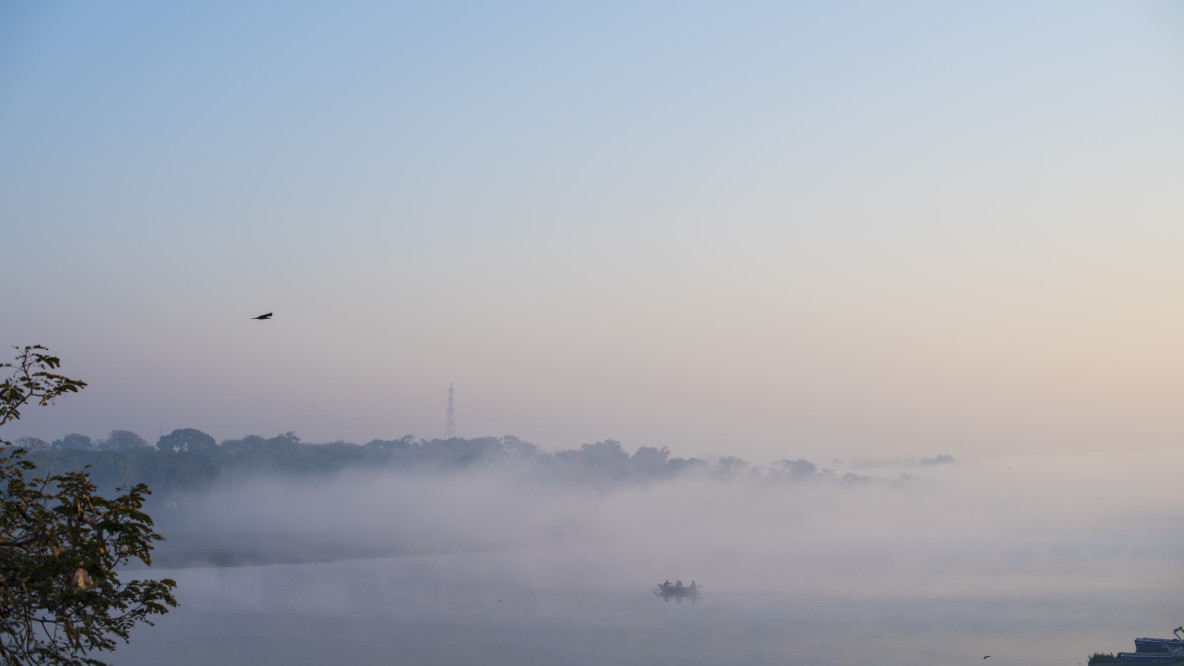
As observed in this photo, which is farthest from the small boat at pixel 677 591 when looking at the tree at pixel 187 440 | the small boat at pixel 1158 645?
the tree at pixel 187 440

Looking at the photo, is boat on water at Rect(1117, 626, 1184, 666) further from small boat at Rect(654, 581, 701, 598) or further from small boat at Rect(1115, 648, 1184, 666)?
small boat at Rect(654, 581, 701, 598)

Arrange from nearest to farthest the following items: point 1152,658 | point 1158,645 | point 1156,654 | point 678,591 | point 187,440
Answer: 1. point 1152,658
2. point 1156,654
3. point 1158,645
4. point 678,591
5. point 187,440

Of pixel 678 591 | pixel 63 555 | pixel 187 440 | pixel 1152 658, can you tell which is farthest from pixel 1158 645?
pixel 187 440

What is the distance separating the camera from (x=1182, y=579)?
8944 cm

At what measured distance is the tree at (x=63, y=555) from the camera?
12.9 m

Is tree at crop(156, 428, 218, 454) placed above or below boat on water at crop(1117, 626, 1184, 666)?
above

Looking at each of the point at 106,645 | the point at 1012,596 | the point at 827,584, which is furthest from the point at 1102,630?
the point at 106,645

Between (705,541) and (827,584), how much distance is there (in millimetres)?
44004

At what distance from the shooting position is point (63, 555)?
1294 cm

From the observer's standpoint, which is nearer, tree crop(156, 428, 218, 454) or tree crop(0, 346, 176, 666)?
tree crop(0, 346, 176, 666)

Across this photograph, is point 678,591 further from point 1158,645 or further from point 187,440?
point 187,440

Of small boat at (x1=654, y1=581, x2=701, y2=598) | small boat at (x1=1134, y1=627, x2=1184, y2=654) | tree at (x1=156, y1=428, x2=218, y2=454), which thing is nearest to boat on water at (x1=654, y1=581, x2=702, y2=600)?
small boat at (x1=654, y1=581, x2=701, y2=598)

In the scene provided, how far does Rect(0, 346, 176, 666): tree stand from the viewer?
1289cm

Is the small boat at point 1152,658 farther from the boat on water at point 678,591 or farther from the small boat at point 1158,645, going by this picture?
the boat on water at point 678,591
